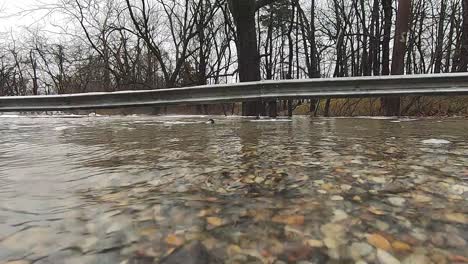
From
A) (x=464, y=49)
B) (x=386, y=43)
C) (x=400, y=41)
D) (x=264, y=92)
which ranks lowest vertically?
(x=264, y=92)

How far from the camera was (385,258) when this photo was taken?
0.79m

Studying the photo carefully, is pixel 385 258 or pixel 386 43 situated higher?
pixel 386 43

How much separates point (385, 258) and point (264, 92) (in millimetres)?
4529

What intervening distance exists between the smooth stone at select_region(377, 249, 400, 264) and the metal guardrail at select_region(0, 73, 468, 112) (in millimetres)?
4388

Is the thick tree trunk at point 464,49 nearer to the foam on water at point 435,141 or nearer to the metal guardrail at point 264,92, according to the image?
the metal guardrail at point 264,92

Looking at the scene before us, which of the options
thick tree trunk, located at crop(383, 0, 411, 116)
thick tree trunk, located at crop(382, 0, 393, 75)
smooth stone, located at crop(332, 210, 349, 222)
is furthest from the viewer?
thick tree trunk, located at crop(382, 0, 393, 75)

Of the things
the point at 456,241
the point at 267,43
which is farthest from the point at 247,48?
the point at 267,43

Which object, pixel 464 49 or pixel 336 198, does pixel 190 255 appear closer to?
pixel 336 198

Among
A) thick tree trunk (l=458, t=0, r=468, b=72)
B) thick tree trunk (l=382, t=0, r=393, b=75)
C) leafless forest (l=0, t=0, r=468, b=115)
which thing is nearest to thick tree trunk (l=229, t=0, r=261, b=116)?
leafless forest (l=0, t=0, r=468, b=115)

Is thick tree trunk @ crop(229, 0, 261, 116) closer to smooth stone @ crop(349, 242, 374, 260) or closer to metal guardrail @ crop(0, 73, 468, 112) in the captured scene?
metal guardrail @ crop(0, 73, 468, 112)

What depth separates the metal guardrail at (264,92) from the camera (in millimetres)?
4691

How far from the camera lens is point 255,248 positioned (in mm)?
841

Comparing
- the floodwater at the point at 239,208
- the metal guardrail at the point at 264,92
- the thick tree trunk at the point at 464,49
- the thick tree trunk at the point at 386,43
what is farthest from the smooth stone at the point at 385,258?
the thick tree trunk at the point at 386,43

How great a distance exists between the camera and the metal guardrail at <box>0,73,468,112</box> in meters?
4.69
